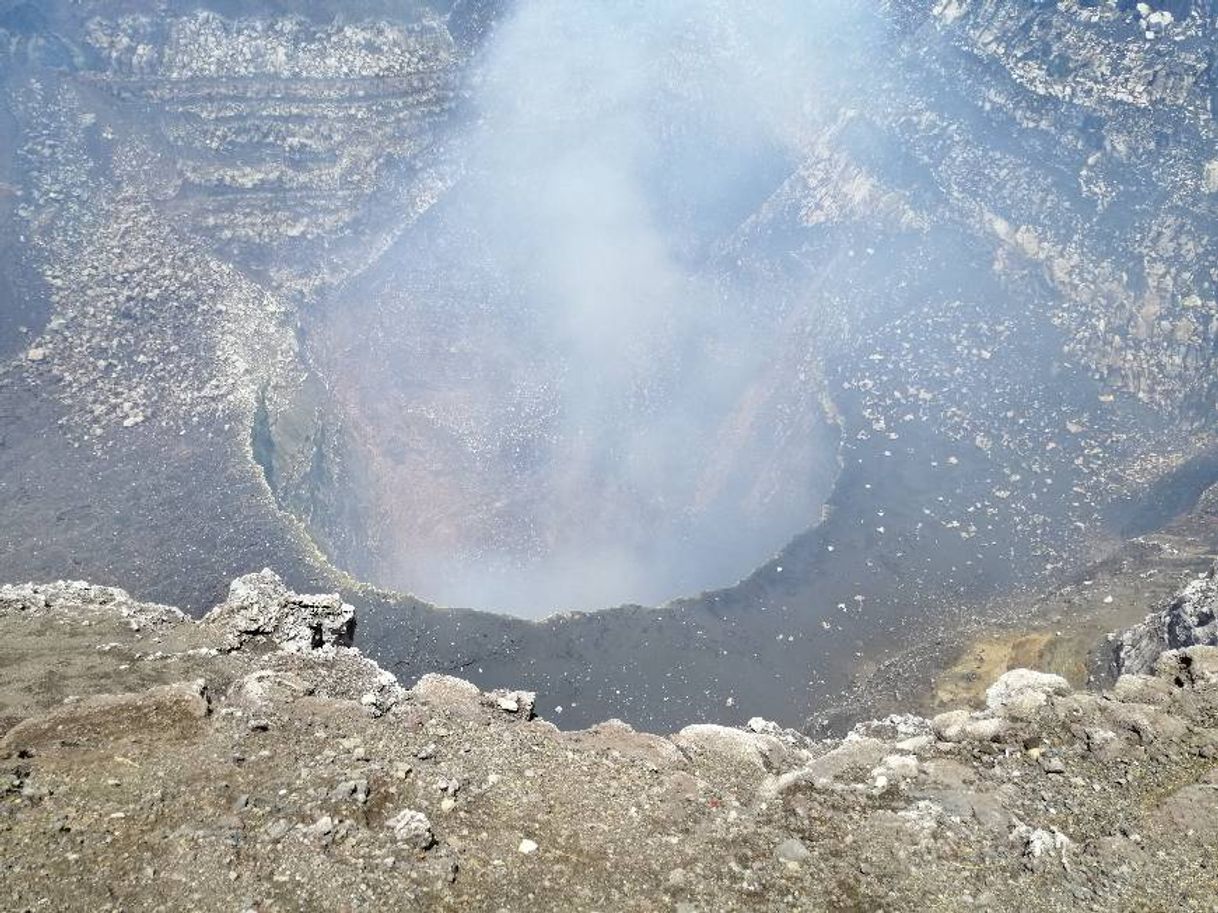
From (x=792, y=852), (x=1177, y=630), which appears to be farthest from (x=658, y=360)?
(x=792, y=852)

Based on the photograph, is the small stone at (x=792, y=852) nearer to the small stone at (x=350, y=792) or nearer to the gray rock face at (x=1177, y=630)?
the small stone at (x=350, y=792)

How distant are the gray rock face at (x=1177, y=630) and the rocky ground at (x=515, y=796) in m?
4.31

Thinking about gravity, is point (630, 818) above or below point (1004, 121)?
below

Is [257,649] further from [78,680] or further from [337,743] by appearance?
[337,743]

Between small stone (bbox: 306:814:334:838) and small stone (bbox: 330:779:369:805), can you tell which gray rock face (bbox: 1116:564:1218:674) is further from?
small stone (bbox: 306:814:334:838)

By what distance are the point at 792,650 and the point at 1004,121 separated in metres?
29.5

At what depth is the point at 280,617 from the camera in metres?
18.4

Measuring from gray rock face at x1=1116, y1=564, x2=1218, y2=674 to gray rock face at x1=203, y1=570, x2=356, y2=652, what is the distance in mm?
18131

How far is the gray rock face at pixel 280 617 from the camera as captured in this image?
17.9 meters

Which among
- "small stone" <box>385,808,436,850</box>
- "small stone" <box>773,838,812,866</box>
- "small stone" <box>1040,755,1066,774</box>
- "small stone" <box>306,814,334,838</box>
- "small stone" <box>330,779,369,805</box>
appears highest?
"small stone" <box>1040,755,1066,774</box>

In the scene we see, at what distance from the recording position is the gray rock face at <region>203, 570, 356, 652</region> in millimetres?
17891

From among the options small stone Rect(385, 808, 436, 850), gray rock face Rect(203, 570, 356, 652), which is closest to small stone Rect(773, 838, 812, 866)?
small stone Rect(385, 808, 436, 850)

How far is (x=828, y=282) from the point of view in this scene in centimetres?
4800

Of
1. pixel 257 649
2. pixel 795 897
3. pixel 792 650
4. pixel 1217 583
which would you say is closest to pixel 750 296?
pixel 792 650
